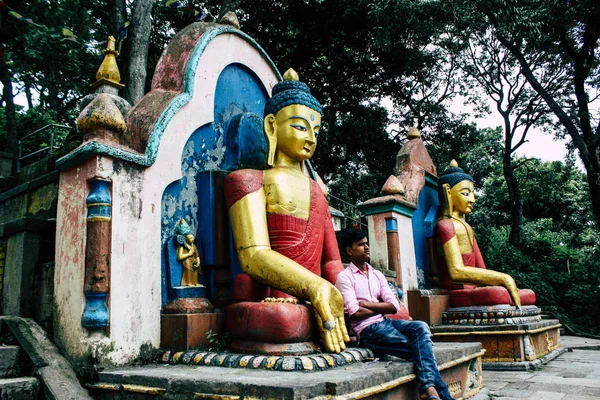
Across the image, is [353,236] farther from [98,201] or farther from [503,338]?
[503,338]

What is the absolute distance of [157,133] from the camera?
13.4 feet

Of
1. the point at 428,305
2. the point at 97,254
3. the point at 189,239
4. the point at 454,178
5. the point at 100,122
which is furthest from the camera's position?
the point at 454,178

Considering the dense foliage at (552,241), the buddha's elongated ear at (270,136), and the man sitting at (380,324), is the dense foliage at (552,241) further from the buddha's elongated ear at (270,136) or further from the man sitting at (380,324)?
the buddha's elongated ear at (270,136)

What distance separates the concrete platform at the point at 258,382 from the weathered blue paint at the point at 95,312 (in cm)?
33

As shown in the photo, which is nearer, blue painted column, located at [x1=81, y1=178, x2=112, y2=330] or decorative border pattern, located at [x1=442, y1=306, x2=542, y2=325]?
blue painted column, located at [x1=81, y1=178, x2=112, y2=330]

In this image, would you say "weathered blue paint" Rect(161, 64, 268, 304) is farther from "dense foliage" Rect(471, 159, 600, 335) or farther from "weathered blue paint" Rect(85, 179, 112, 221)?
"dense foliage" Rect(471, 159, 600, 335)

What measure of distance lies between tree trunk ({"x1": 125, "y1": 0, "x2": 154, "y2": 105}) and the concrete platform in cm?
750

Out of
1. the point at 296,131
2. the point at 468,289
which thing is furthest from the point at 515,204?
the point at 296,131

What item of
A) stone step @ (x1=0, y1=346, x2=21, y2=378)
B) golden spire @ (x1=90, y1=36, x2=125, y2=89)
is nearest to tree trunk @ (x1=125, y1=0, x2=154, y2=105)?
golden spire @ (x1=90, y1=36, x2=125, y2=89)

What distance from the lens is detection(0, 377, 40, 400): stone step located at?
3.13 metres

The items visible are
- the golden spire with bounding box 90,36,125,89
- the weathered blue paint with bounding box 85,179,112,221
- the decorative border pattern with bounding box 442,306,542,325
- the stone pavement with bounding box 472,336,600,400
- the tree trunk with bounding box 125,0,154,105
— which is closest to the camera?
the weathered blue paint with bounding box 85,179,112,221

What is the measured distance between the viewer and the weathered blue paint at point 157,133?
3627 millimetres

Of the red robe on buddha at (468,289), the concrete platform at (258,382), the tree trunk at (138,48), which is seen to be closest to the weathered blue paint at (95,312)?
the concrete platform at (258,382)

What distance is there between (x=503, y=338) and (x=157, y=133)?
5.04 meters
